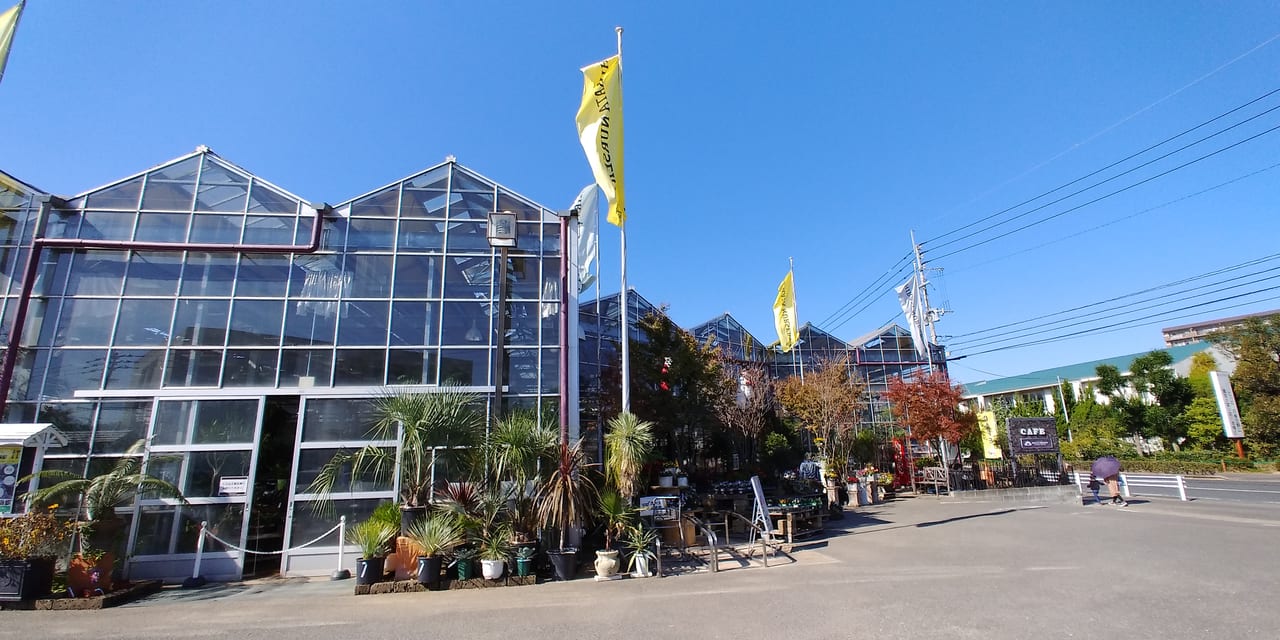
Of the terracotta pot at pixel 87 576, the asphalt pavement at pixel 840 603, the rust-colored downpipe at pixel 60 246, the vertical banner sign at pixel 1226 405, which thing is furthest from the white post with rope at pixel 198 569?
the vertical banner sign at pixel 1226 405

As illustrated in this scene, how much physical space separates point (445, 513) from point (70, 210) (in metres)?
10.7

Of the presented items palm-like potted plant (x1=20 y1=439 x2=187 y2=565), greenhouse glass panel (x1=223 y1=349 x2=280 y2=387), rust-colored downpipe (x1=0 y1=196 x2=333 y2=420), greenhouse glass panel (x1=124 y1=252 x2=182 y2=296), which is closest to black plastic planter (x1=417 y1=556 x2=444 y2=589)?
palm-like potted plant (x1=20 y1=439 x2=187 y2=565)

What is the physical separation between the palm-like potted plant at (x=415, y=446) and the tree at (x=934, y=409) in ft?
58.1

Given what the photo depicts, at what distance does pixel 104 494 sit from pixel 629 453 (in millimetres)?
8680

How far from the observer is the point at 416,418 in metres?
9.28

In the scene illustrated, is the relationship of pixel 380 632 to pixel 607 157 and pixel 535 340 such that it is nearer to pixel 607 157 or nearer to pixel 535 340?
pixel 535 340

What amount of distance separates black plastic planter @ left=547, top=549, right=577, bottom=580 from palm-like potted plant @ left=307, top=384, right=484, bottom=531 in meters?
2.44

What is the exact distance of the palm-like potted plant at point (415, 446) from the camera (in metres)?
9.27

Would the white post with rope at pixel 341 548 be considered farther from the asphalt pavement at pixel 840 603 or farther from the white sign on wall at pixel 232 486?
the white sign on wall at pixel 232 486

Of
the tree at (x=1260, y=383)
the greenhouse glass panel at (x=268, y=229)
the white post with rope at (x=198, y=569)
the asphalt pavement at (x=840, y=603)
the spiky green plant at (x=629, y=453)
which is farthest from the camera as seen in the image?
the tree at (x=1260, y=383)

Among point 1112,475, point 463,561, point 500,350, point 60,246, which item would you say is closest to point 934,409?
point 1112,475

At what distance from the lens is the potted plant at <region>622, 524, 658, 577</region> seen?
9.13m

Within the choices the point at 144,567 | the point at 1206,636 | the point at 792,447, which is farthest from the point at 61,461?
the point at 792,447

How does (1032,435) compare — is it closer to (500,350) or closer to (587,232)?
(587,232)
